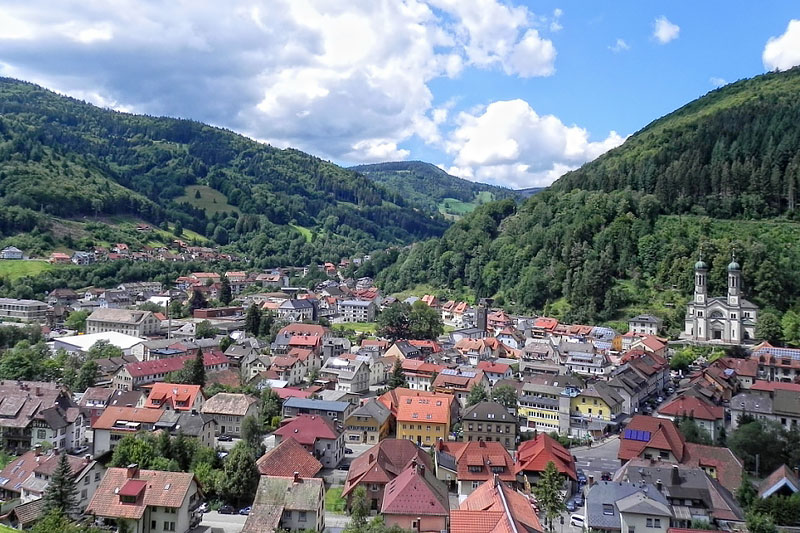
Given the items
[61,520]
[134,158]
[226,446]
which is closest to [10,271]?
[226,446]

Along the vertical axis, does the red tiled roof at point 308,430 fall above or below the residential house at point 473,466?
above

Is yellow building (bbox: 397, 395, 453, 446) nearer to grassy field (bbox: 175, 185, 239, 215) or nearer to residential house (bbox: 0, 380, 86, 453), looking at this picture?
residential house (bbox: 0, 380, 86, 453)

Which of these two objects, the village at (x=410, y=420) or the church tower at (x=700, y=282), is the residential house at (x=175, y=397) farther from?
the church tower at (x=700, y=282)

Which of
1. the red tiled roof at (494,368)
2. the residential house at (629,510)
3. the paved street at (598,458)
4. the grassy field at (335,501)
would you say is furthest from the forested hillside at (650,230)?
the grassy field at (335,501)

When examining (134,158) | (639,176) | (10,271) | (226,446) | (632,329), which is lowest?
(226,446)

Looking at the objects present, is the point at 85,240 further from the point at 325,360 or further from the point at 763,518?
the point at 763,518

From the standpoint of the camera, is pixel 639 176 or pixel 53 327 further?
pixel 639 176
